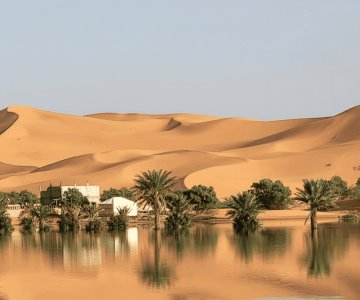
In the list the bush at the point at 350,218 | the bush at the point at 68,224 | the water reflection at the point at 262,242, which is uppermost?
the bush at the point at 68,224

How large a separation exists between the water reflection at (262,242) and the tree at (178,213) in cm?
506

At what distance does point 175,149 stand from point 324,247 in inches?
4027

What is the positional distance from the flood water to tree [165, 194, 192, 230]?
4.27m

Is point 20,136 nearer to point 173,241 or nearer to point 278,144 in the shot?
point 278,144

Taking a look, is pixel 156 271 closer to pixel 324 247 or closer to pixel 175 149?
pixel 324 247

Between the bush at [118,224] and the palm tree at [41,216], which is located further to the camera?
the palm tree at [41,216]

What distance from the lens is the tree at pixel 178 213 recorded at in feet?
168

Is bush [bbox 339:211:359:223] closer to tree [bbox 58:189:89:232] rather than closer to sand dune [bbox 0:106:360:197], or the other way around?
tree [bbox 58:189:89:232]

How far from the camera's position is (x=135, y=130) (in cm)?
15612

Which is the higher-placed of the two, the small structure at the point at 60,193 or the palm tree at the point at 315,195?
the small structure at the point at 60,193

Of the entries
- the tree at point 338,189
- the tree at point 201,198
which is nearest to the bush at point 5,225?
the tree at point 201,198

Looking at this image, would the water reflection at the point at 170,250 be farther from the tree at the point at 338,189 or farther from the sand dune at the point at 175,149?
the sand dune at the point at 175,149

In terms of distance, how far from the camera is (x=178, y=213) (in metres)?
51.6

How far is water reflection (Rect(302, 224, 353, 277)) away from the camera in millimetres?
28984
